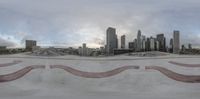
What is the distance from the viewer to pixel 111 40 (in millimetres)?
9891

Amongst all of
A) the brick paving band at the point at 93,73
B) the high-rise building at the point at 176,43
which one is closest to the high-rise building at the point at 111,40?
the brick paving band at the point at 93,73

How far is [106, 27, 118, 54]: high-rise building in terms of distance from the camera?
977 cm

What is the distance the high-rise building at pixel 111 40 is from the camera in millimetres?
9766

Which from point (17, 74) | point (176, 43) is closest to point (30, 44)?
point (17, 74)

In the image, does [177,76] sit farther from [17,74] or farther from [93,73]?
[17,74]

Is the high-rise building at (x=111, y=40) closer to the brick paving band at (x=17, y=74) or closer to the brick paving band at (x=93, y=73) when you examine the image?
the brick paving band at (x=93, y=73)

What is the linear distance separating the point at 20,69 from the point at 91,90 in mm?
2424

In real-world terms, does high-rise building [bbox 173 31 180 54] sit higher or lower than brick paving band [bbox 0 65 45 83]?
higher

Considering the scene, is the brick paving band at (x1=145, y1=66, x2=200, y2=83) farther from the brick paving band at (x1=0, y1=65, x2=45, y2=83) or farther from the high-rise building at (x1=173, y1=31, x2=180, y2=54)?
the brick paving band at (x1=0, y1=65, x2=45, y2=83)

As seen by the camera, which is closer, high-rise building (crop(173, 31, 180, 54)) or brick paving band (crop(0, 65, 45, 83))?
brick paving band (crop(0, 65, 45, 83))

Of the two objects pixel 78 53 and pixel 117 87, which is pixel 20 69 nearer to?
pixel 78 53

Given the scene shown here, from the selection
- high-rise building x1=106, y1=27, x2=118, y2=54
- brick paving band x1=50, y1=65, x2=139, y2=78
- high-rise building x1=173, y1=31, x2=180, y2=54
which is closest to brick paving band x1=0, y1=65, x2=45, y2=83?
brick paving band x1=50, y1=65, x2=139, y2=78

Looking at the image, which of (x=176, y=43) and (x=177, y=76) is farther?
(x=176, y=43)

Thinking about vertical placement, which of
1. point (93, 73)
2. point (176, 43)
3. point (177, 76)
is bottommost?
point (177, 76)
